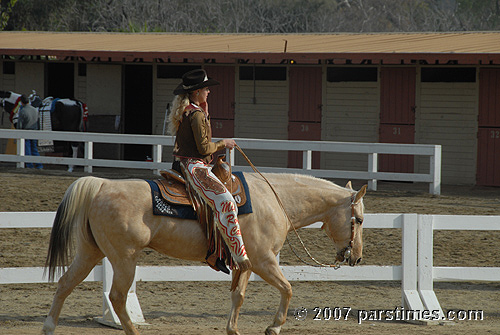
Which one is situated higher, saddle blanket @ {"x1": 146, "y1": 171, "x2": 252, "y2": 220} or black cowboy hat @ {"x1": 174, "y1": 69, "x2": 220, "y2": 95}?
black cowboy hat @ {"x1": 174, "y1": 69, "x2": 220, "y2": 95}

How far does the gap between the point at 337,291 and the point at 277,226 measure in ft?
8.88

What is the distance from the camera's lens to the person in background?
1956 cm

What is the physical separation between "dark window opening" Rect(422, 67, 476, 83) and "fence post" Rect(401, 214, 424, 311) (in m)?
10.7

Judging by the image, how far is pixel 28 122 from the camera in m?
19.7

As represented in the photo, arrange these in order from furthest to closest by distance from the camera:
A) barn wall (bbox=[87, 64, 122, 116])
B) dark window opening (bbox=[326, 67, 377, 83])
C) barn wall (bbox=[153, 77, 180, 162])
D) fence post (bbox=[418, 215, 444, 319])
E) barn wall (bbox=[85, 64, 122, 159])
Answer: barn wall (bbox=[87, 64, 122, 116]) → barn wall (bbox=[85, 64, 122, 159]) → barn wall (bbox=[153, 77, 180, 162]) → dark window opening (bbox=[326, 67, 377, 83]) → fence post (bbox=[418, 215, 444, 319])

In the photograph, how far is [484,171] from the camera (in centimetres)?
1794

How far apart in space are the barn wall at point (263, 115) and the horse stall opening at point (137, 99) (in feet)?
9.60

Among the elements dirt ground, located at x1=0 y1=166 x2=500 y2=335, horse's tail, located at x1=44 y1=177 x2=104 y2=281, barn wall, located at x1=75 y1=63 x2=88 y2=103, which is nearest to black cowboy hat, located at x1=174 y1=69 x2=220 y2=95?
horse's tail, located at x1=44 y1=177 x2=104 y2=281

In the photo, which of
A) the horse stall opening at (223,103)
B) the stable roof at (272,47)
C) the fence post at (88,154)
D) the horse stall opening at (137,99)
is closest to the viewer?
the stable roof at (272,47)

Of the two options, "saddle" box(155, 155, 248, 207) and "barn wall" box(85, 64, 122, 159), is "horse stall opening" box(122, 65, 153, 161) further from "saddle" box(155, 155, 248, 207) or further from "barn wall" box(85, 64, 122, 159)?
"saddle" box(155, 155, 248, 207)

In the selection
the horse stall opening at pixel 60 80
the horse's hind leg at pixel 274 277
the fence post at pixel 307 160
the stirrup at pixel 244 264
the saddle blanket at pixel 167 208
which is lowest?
the horse's hind leg at pixel 274 277

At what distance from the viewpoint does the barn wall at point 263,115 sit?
66.1 feet

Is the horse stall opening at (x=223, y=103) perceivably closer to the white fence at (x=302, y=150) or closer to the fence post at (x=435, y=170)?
the white fence at (x=302, y=150)

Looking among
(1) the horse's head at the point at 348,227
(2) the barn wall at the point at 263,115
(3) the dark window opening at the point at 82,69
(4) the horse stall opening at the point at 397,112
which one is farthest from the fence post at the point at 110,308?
(3) the dark window opening at the point at 82,69
